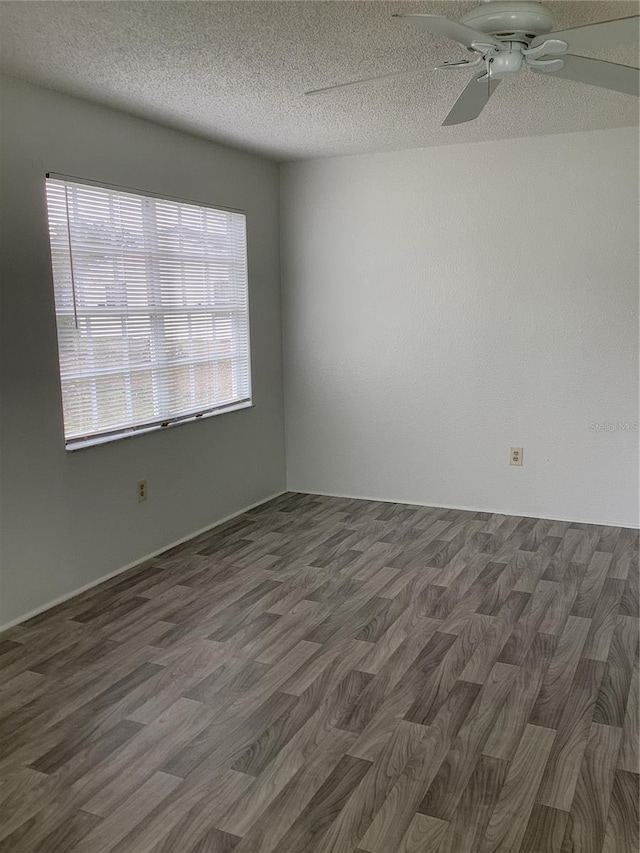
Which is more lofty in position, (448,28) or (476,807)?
(448,28)

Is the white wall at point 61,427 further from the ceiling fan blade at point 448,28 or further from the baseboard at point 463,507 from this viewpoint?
the ceiling fan blade at point 448,28

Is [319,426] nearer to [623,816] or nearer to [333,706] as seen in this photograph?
[333,706]

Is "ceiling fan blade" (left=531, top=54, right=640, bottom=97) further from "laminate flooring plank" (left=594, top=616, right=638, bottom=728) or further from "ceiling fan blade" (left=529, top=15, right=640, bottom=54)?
"laminate flooring plank" (left=594, top=616, right=638, bottom=728)

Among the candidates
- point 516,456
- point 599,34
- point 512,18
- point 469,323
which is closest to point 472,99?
point 512,18

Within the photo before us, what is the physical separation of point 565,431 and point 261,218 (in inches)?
92.3

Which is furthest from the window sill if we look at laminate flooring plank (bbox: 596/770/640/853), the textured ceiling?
laminate flooring plank (bbox: 596/770/640/853)

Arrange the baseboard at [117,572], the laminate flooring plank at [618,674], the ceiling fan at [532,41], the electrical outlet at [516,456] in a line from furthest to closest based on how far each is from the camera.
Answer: the electrical outlet at [516,456] < the baseboard at [117,572] < the laminate flooring plank at [618,674] < the ceiling fan at [532,41]

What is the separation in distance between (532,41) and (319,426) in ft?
10.6

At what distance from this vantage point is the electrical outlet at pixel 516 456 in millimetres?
4492

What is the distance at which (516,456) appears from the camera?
4.50m

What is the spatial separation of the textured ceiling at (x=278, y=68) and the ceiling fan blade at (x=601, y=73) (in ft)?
0.66

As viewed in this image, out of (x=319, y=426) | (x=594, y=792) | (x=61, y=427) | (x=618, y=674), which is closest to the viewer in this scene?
(x=594, y=792)

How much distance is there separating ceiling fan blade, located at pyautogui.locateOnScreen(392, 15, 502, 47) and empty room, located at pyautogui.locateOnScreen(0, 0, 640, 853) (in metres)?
0.02

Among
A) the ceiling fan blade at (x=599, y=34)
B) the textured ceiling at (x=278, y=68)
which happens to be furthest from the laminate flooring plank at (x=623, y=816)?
the textured ceiling at (x=278, y=68)
